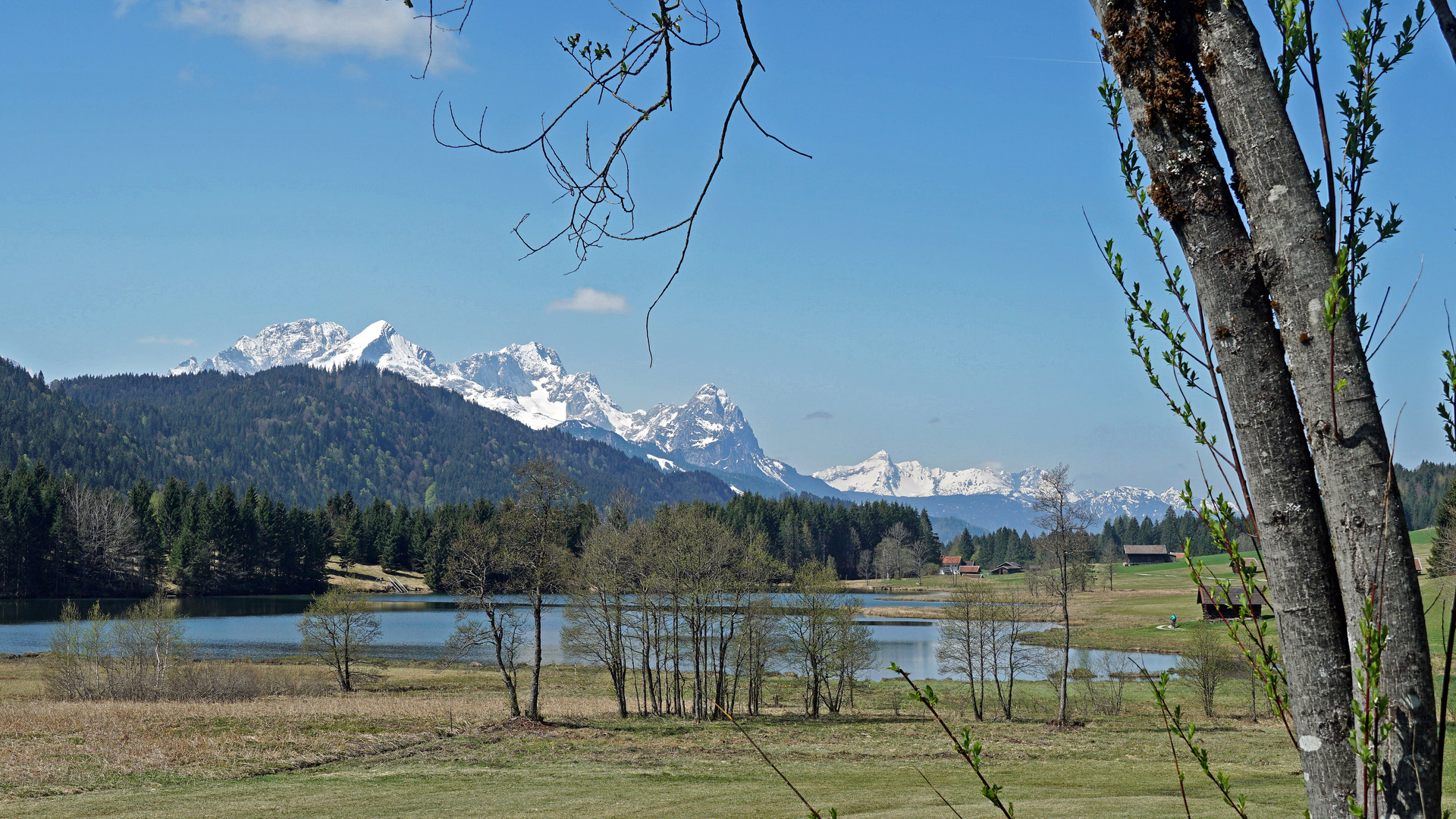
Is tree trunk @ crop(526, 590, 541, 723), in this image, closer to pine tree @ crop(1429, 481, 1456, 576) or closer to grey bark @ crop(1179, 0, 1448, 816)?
grey bark @ crop(1179, 0, 1448, 816)

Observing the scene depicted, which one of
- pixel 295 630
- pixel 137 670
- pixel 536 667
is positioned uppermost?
pixel 536 667

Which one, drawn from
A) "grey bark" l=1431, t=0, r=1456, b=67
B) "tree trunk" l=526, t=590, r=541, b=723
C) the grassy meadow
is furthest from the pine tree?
"grey bark" l=1431, t=0, r=1456, b=67

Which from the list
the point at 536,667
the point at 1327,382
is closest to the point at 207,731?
the point at 536,667

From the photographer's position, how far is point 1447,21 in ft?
7.34

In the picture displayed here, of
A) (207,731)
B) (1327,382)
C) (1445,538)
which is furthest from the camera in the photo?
(1445,538)

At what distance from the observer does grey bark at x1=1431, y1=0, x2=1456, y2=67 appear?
7.30ft

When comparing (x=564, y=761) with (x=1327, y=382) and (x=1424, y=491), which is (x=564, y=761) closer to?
(x=1327, y=382)

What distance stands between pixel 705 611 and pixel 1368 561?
118 ft

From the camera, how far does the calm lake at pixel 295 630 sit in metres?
57.0

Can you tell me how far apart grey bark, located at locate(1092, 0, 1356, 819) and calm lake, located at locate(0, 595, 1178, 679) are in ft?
136

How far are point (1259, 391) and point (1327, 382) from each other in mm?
121

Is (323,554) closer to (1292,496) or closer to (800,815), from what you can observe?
(800,815)

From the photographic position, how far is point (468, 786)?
18547mm

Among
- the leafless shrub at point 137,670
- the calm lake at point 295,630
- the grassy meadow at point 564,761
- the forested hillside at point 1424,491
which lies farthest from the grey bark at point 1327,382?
the forested hillside at point 1424,491
